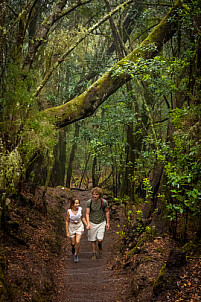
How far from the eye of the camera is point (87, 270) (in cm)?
676

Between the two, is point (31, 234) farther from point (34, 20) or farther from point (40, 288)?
point (34, 20)

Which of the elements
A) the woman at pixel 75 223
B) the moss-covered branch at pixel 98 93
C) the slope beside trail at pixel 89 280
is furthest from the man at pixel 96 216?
the moss-covered branch at pixel 98 93

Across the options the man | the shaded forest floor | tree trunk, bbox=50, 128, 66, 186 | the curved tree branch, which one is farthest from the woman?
tree trunk, bbox=50, 128, 66, 186

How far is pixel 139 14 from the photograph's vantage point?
13016mm

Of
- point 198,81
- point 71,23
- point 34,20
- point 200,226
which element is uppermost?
point 71,23

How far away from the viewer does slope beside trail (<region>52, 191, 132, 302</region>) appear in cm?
542

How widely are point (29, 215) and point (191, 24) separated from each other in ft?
24.4

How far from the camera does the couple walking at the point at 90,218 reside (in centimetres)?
703

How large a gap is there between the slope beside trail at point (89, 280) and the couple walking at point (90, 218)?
441mm

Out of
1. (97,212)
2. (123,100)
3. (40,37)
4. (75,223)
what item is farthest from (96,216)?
(123,100)

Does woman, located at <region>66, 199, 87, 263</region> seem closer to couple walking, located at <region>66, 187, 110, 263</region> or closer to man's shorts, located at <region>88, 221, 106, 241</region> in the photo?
couple walking, located at <region>66, 187, 110, 263</region>

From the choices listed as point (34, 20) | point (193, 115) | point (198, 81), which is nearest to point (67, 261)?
point (193, 115)

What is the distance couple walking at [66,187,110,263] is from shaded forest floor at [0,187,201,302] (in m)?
0.75

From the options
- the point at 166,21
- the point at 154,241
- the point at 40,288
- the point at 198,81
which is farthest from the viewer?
the point at 166,21
